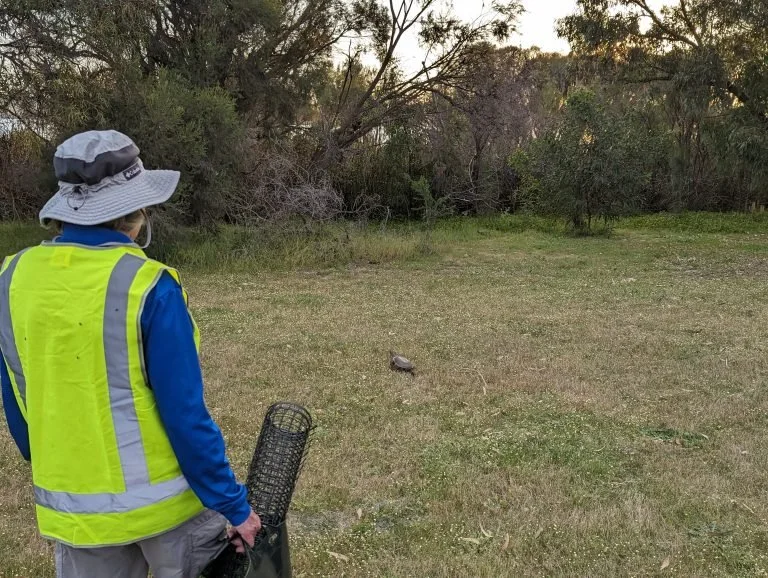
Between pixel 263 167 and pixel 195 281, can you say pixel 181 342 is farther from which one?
pixel 263 167

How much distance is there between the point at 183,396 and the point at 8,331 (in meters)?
0.46

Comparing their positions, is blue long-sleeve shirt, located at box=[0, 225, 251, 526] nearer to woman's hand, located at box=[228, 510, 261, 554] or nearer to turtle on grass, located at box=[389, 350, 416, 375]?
→ woman's hand, located at box=[228, 510, 261, 554]

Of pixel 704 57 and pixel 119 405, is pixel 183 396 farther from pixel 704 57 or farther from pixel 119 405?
pixel 704 57

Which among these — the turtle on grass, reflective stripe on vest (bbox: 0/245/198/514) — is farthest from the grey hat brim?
the turtle on grass

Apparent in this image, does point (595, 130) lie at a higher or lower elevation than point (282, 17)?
lower

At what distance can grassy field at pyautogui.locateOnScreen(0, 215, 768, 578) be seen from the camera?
116 inches

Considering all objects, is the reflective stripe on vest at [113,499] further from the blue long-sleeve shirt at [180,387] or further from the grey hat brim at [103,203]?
the grey hat brim at [103,203]

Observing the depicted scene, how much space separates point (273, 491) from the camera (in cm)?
182

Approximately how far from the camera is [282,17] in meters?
16.1

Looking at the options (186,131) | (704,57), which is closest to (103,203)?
(186,131)

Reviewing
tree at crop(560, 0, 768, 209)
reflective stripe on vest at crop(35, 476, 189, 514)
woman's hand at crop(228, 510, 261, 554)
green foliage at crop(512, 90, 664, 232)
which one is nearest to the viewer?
reflective stripe on vest at crop(35, 476, 189, 514)

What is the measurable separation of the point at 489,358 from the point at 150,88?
856 cm

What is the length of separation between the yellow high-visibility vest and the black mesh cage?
0.71 feet

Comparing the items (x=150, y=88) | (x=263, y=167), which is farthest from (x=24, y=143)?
(x=263, y=167)
